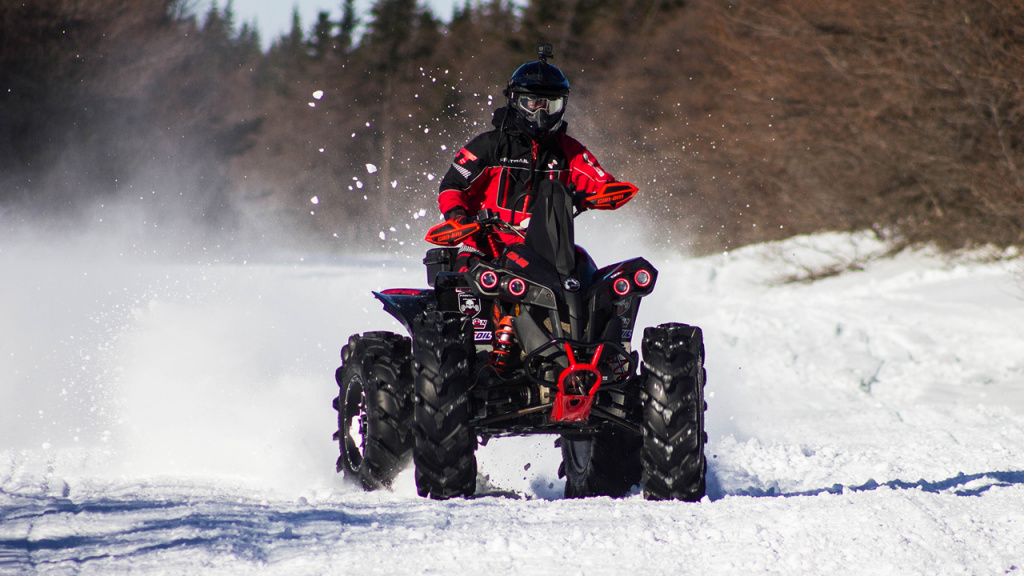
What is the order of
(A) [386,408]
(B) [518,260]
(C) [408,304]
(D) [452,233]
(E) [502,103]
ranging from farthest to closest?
1. (E) [502,103]
2. (C) [408,304]
3. (A) [386,408]
4. (D) [452,233]
5. (B) [518,260]

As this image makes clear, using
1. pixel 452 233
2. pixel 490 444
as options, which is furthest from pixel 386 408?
pixel 490 444

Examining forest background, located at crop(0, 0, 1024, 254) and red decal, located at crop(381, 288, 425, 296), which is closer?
red decal, located at crop(381, 288, 425, 296)

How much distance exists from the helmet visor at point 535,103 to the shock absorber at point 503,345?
5.05ft

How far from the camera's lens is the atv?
519cm

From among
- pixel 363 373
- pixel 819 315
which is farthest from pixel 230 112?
pixel 363 373

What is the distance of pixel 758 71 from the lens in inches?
929

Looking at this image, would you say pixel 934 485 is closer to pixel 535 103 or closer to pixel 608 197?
pixel 608 197

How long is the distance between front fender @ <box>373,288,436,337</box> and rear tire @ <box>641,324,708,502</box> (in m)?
1.62

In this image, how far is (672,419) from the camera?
17.0 feet

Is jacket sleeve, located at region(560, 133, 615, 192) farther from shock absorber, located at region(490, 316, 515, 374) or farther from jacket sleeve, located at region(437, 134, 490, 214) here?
shock absorber, located at region(490, 316, 515, 374)

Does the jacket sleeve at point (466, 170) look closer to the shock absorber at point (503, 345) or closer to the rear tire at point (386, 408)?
the rear tire at point (386, 408)

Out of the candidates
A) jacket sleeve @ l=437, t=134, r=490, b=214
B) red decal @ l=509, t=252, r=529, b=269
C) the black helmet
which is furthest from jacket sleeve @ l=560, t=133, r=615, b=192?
red decal @ l=509, t=252, r=529, b=269

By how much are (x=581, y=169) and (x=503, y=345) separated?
1.62 meters

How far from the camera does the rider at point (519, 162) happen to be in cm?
629
